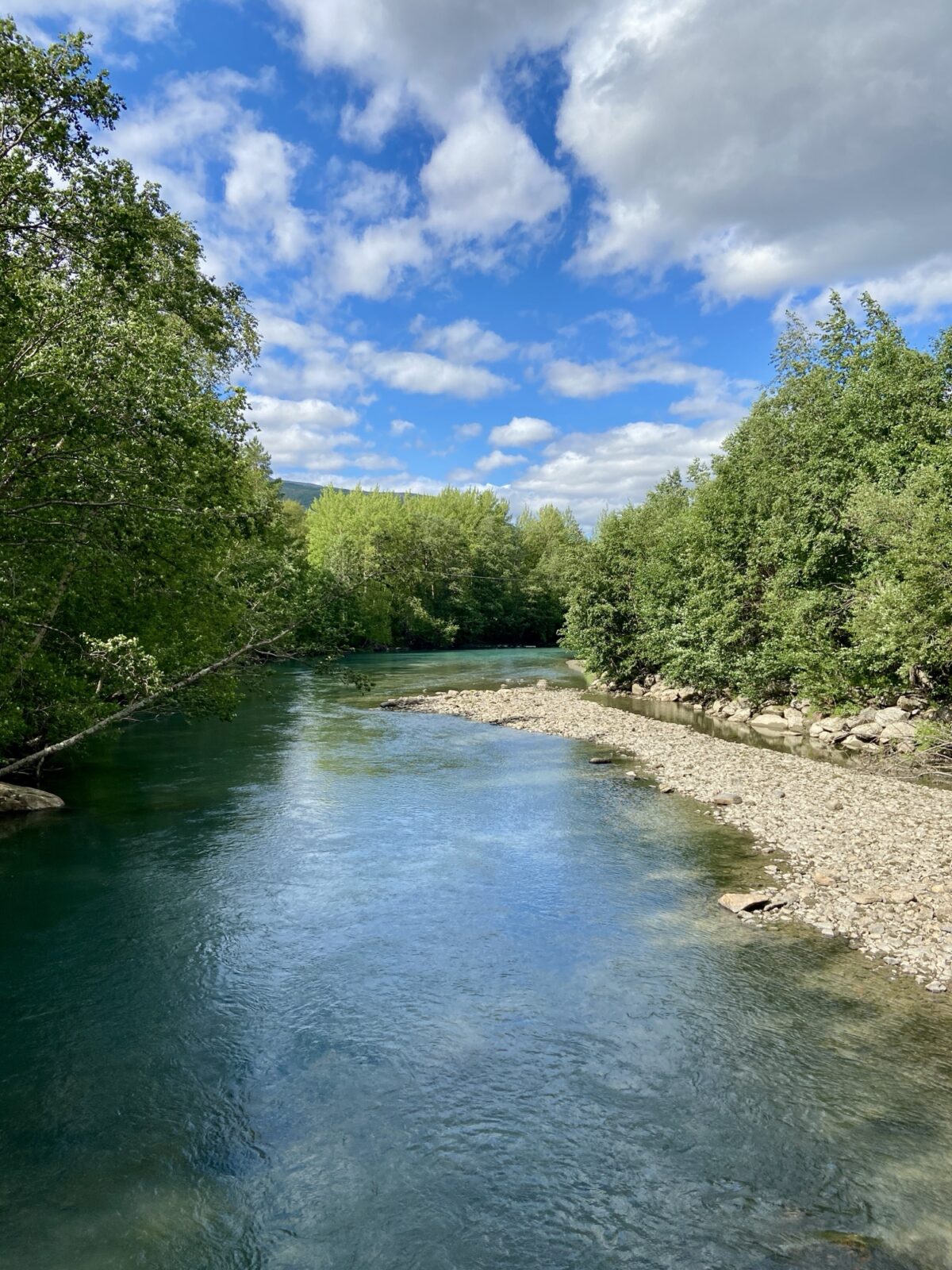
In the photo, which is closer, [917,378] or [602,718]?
[917,378]

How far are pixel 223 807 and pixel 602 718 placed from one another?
1846 centimetres

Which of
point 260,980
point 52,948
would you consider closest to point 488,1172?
point 260,980

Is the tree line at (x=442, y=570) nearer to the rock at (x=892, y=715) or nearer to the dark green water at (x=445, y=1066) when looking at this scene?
the rock at (x=892, y=715)

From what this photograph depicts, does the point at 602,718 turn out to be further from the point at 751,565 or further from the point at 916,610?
the point at 916,610

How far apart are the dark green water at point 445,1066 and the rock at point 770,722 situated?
614 inches

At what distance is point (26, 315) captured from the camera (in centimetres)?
970

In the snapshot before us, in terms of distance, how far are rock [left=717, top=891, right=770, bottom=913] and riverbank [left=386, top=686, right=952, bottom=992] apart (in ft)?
0.36

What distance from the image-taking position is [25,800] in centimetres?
1764

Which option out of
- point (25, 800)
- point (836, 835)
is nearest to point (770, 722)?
point (836, 835)

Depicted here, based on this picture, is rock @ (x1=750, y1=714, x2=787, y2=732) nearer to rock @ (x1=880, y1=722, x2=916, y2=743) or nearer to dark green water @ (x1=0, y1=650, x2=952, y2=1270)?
rock @ (x1=880, y1=722, x2=916, y2=743)

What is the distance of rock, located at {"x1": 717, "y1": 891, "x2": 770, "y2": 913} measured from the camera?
12.2 m

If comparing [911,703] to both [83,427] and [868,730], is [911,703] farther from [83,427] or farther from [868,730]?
[83,427]

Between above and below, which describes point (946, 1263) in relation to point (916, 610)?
below

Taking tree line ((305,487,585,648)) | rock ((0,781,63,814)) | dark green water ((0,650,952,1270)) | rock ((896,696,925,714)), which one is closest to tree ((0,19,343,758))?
rock ((0,781,63,814))
